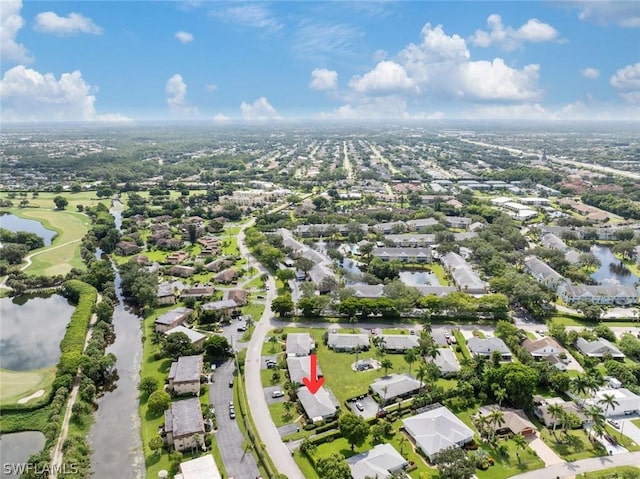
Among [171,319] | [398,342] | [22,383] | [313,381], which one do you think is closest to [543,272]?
[398,342]

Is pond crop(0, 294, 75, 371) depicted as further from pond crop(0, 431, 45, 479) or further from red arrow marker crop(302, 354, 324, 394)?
red arrow marker crop(302, 354, 324, 394)

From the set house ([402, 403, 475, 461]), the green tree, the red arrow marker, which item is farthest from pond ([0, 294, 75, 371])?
house ([402, 403, 475, 461])

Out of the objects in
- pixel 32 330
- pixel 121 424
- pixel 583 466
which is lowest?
pixel 121 424

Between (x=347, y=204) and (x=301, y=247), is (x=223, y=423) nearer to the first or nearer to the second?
(x=301, y=247)

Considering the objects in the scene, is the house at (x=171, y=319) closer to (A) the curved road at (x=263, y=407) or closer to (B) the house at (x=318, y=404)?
(A) the curved road at (x=263, y=407)

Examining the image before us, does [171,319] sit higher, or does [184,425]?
[171,319]

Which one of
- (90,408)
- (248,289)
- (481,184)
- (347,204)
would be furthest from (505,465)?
(481,184)

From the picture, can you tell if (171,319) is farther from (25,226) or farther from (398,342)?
(25,226)
